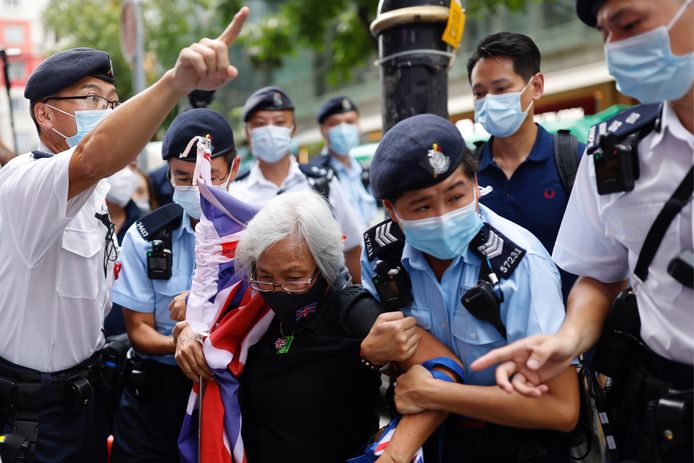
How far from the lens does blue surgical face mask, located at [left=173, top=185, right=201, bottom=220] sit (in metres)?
3.18

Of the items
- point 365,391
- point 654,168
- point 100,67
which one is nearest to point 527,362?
point 654,168

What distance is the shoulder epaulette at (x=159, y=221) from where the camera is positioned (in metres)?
3.18

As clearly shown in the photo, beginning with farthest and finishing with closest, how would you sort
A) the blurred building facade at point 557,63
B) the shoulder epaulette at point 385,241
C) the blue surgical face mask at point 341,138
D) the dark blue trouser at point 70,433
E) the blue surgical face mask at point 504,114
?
the blurred building facade at point 557,63 < the blue surgical face mask at point 341,138 < the blue surgical face mask at point 504,114 < the dark blue trouser at point 70,433 < the shoulder epaulette at point 385,241

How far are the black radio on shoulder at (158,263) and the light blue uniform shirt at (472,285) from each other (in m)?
1.07

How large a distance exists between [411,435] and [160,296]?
1509mm

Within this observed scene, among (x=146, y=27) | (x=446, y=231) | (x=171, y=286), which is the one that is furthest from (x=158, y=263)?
(x=146, y=27)

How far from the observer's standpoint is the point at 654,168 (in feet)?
6.18

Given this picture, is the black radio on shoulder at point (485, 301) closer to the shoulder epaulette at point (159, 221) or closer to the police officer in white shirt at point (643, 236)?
the police officer in white shirt at point (643, 236)

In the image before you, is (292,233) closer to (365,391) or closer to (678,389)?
(365,391)

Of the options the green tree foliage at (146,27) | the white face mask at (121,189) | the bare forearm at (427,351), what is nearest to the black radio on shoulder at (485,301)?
the bare forearm at (427,351)

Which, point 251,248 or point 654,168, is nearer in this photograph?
point 654,168

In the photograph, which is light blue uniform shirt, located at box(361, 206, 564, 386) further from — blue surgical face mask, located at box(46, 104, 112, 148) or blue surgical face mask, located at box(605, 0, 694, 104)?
blue surgical face mask, located at box(46, 104, 112, 148)

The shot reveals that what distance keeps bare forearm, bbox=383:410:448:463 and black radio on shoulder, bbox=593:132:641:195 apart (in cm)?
87

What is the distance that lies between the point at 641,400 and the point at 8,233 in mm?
2240
